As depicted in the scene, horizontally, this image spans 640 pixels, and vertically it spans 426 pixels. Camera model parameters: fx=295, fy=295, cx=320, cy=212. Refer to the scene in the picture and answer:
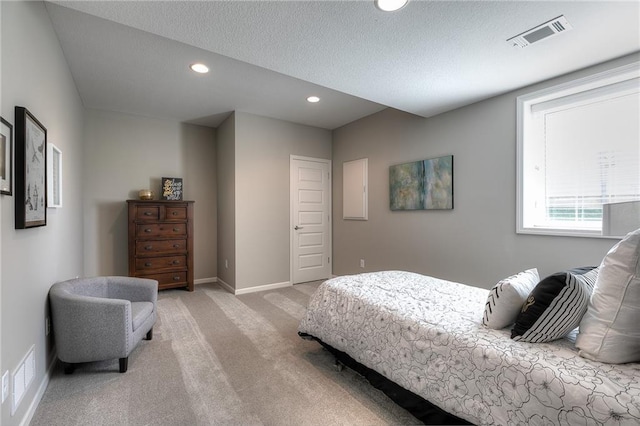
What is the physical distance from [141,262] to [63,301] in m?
2.20

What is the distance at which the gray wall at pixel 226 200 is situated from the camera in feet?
14.4

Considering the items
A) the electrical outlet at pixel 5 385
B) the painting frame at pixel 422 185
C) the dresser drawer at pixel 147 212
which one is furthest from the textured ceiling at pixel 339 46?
the electrical outlet at pixel 5 385

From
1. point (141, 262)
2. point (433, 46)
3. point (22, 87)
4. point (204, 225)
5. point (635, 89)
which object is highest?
point (433, 46)

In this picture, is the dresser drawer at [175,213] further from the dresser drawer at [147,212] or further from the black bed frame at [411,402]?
the black bed frame at [411,402]

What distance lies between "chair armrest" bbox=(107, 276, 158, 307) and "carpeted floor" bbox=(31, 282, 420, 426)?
411mm

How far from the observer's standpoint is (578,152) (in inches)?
106

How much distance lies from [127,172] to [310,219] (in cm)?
291

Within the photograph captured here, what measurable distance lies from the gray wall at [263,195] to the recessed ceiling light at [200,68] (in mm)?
1268

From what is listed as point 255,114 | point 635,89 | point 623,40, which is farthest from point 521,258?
point 255,114

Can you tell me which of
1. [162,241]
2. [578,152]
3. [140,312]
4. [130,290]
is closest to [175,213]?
[162,241]

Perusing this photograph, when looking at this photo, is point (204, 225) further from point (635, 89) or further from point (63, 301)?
point (635, 89)

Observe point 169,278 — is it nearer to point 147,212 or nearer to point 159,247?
point 159,247

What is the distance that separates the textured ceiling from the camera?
1822 mm

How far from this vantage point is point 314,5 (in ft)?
5.85
